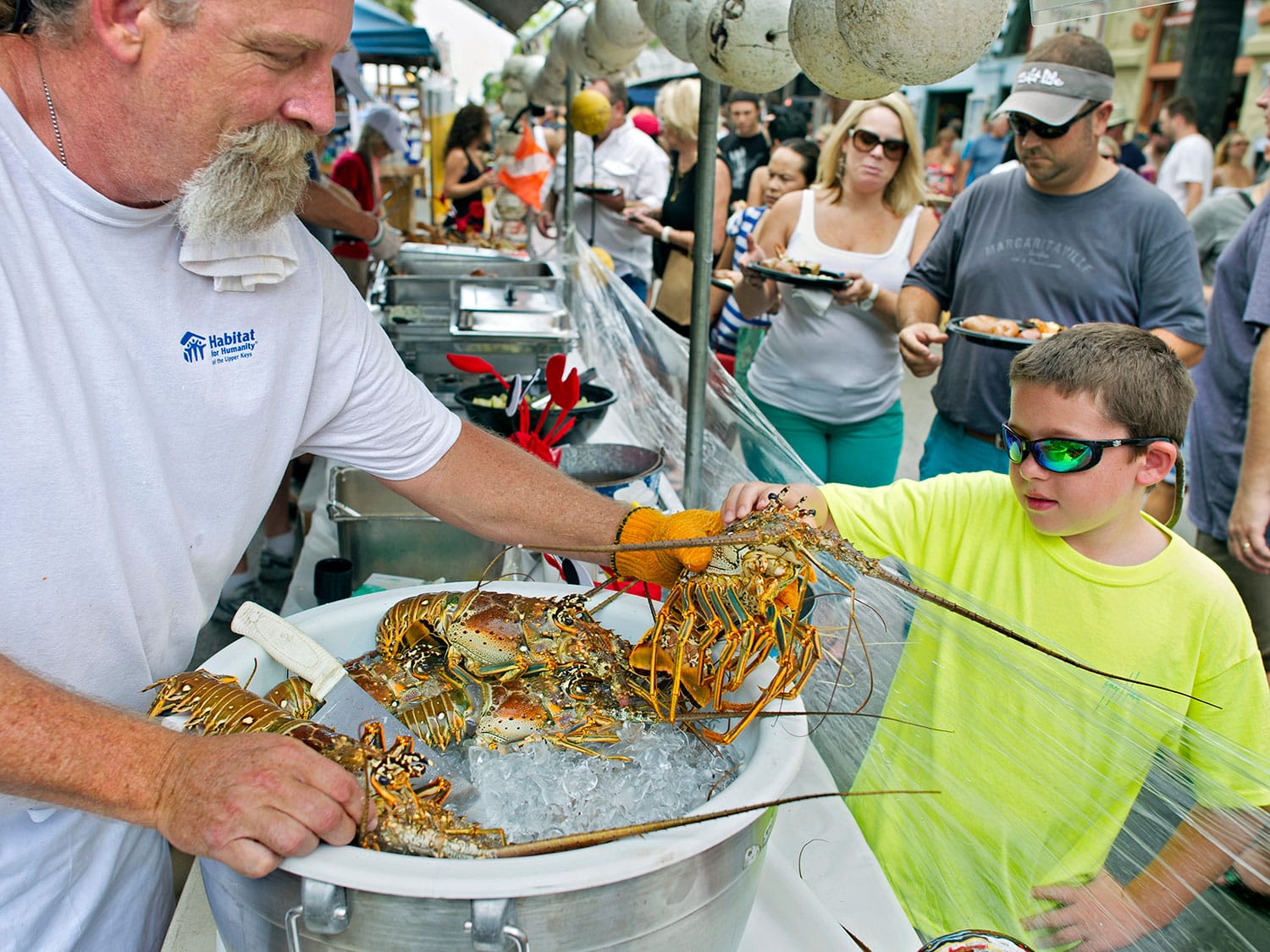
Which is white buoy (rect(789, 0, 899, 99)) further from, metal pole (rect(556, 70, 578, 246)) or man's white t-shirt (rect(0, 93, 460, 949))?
metal pole (rect(556, 70, 578, 246))

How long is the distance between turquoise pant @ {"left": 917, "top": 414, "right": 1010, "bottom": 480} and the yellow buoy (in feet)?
11.0

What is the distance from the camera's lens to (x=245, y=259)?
1.42 metres

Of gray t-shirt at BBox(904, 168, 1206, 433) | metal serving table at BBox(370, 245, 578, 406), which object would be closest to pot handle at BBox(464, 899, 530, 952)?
metal serving table at BBox(370, 245, 578, 406)

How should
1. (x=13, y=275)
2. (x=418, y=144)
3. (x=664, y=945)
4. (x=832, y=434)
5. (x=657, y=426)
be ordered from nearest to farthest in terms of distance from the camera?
1. (x=664, y=945)
2. (x=13, y=275)
3. (x=657, y=426)
4. (x=832, y=434)
5. (x=418, y=144)

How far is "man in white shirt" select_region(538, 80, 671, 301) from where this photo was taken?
701 centimetres

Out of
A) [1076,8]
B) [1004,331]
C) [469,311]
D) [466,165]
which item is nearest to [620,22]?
[469,311]

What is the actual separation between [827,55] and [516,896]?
1302mm

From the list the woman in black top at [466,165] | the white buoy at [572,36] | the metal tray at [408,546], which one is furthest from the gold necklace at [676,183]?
the metal tray at [408,546]

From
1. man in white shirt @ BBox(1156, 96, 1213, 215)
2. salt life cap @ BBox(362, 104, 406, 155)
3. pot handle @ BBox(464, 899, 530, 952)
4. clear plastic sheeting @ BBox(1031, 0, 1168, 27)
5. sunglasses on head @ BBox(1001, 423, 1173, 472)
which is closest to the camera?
pot handle @ BBox(464, 899, 530, 952)

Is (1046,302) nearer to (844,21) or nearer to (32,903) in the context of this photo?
(844,21)

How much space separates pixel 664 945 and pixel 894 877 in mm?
686

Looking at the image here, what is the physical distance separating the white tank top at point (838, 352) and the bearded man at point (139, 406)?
2.57 meters

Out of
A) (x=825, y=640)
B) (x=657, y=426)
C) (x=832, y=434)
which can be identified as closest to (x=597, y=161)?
(x=832, y=434)

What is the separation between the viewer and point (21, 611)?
1.24 m
